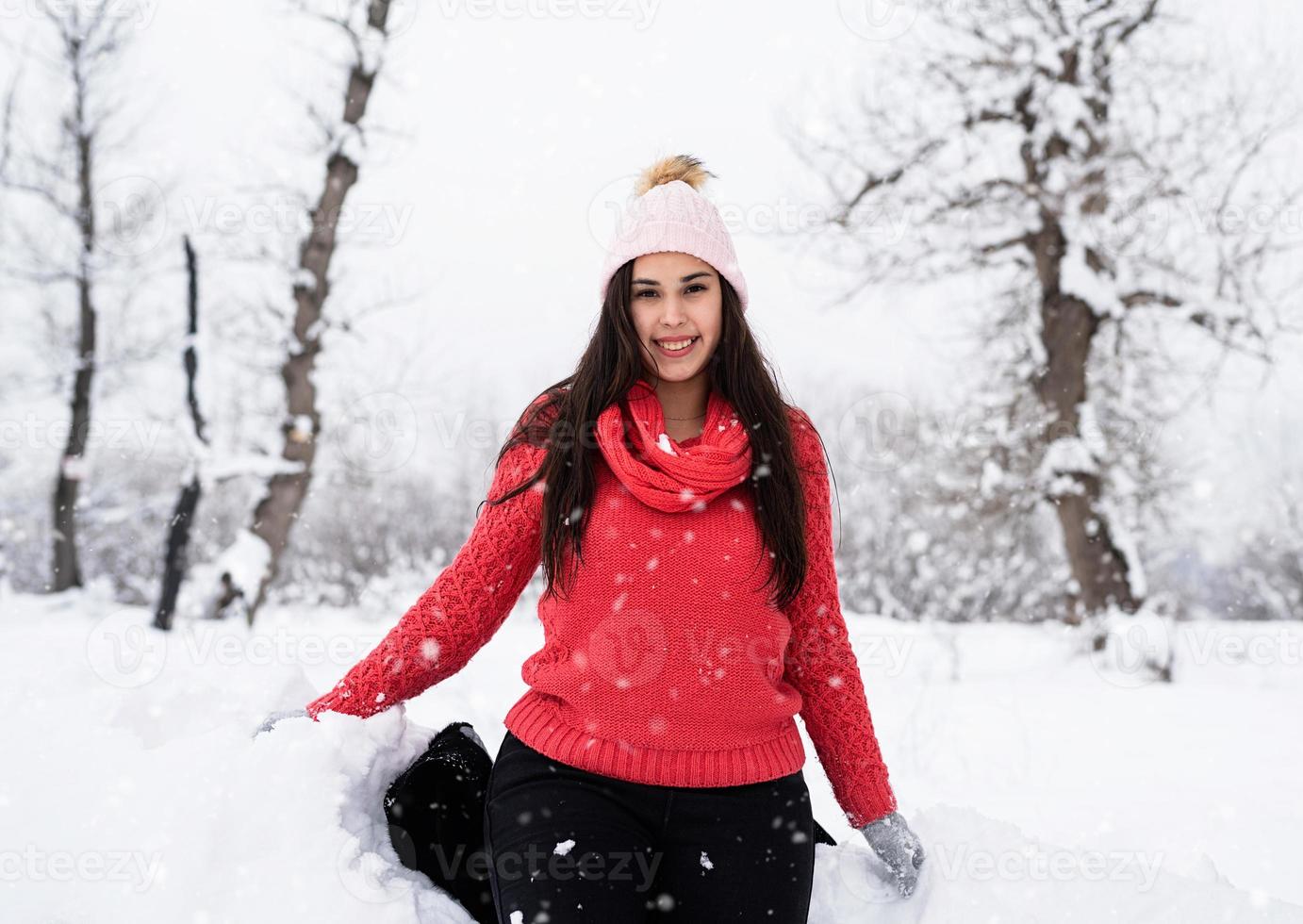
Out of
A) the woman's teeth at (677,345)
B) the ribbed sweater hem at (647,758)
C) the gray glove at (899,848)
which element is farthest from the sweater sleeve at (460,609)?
the gray glove at (899,848)

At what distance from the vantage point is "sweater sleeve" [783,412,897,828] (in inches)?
84.1

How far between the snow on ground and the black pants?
81mm

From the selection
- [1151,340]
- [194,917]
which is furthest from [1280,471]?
[194,917]

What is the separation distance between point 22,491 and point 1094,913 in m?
23.6

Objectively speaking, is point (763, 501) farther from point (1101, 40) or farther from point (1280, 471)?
point (1280, 471)

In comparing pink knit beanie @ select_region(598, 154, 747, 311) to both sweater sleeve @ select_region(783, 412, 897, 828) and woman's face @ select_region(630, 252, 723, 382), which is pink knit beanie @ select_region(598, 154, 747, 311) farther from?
sweater sleeve @ select_region(783, 412, 897, 828)

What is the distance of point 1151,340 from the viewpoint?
26.6 ft

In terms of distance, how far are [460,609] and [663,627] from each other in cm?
53

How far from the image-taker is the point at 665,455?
2.01 metres

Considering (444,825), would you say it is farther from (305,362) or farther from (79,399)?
(79,399)

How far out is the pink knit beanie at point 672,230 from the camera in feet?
7.28

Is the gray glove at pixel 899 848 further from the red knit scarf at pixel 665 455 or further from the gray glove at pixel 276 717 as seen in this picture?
the gray glove at pixel 276 717

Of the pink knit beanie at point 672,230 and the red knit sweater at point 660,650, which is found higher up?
the pink knit beanie at point 672,230

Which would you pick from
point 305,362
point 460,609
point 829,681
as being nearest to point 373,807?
point 460,609
